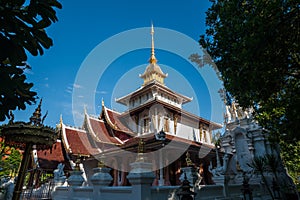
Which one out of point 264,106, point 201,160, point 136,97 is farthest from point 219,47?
point 136,97

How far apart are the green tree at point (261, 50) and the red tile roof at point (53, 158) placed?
11.9m

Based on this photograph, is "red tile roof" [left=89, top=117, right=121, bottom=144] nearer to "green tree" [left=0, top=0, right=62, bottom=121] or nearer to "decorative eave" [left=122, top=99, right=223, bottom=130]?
"decorative eave" [left=122, top=99, right=223, bottom=130]

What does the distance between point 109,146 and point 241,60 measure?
40.3 feet

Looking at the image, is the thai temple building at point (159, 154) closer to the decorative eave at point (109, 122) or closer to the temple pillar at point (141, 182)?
the decorative eave at point (109, 122)

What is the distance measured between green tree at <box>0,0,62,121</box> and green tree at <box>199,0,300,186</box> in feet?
→ 17.1

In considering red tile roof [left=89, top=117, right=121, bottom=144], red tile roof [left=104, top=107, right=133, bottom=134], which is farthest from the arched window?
red tile roof [left=89, top=117, right=121, bottom=144]

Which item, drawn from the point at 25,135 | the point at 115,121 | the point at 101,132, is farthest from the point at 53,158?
the point at 25,135

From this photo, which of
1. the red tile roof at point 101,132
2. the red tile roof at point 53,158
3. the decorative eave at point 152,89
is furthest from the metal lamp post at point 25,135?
the decorative eave at point 152,89

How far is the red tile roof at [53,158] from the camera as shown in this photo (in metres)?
14.2

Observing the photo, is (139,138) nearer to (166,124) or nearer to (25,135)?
(166,124)

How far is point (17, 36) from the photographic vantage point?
2180 millimetres

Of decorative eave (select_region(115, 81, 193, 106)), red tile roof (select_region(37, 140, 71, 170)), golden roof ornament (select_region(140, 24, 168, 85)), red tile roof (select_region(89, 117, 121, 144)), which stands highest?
golden roof ornament (select_region(140, 24, 168, 85))

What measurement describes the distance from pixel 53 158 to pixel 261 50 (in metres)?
15.2

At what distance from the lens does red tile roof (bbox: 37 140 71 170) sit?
14.2m
